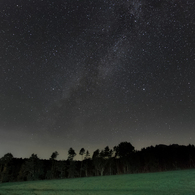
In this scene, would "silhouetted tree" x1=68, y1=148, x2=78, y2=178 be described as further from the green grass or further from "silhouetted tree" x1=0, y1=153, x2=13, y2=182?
the green grass

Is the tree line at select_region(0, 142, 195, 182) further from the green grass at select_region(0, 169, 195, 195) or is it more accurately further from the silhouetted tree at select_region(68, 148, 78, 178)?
the green grass at select_region(0, 169, 195, 195)

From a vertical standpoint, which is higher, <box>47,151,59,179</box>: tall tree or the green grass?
<box>47,151,59,179</box>: tall tree

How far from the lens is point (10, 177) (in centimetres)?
7194

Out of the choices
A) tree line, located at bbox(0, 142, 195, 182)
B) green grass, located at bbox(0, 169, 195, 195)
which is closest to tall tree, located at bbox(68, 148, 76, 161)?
tree line, located at bbox(0, 142, 195, 182)

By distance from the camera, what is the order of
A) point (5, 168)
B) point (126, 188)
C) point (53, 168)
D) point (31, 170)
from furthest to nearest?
1. point (53, 168)
2. point (31, 170)
3. point (5, 168)
4. point (126, 188)

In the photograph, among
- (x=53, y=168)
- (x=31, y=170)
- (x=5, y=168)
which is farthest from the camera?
(x=53, y=168)

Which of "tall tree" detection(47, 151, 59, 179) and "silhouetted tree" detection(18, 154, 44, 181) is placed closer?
"silhouetted tree" detection(18, 154, 44, 181)

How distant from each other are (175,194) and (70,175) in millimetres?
86169

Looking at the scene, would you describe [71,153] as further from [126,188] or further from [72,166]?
[126,188]

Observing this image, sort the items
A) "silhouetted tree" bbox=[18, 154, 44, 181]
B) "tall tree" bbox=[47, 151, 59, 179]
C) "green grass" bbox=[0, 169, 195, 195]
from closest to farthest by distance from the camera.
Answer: "green grass" bbox=[0, 169, 195, 195] → "silhouetted tree" bbox=[18, 154, 44, 181] → "tall tree" bbox=[47, 151, 59, 179]

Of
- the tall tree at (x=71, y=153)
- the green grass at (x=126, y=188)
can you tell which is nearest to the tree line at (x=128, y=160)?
the tall tree at (x=71, y=153)

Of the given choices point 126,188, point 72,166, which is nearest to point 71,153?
point 72,166

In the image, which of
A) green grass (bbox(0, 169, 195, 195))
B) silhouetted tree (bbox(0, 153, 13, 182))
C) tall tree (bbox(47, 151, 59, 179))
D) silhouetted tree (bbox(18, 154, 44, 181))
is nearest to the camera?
green grass (bbox(0, 169, 195, 195))

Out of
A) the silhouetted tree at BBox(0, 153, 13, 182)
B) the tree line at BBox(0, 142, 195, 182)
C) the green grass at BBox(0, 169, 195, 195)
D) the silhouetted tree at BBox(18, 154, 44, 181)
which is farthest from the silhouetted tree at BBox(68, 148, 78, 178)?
the green grass at BBox(0, 169, 195, 195)
